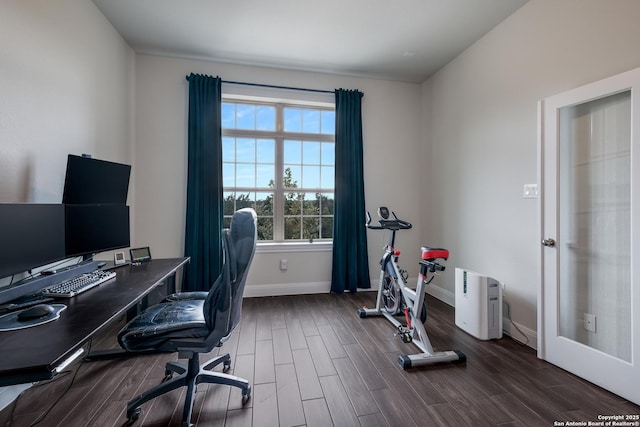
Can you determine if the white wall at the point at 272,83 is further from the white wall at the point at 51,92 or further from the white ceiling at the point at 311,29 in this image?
the white wall at the point at 51,92

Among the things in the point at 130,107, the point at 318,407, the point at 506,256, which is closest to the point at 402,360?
the point at 318,407

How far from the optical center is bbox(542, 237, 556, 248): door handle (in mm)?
2178

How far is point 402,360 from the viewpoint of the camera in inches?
83.2

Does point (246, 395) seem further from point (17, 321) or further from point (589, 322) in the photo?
point (589, 322)

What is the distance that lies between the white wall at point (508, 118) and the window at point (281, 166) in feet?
5.02

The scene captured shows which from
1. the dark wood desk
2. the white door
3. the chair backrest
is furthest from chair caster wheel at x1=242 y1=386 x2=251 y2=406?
the white door

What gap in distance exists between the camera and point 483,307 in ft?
8.47

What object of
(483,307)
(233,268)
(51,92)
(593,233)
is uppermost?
(51,92)

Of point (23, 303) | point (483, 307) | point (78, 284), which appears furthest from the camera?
point (483, 307)

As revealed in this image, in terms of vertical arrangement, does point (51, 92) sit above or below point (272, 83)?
below

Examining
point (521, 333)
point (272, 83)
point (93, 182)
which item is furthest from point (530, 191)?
point (93, 182)

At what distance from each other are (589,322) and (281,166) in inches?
A: 133

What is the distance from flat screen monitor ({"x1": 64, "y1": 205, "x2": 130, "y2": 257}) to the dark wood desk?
0.37 meters

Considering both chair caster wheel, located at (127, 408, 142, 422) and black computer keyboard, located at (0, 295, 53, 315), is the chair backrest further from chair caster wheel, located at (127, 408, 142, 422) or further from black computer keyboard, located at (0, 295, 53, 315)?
black computer keyboard, located at (0, 295, 53, 315)
